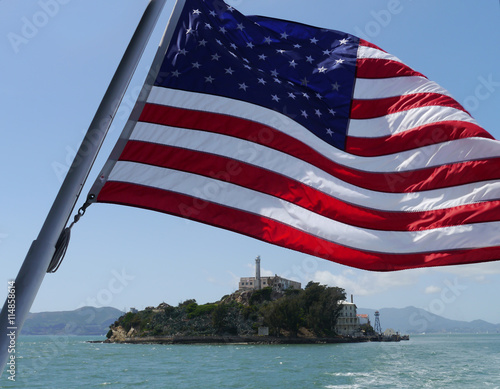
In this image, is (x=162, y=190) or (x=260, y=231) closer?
(x=162, y=190)

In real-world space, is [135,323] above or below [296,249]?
above

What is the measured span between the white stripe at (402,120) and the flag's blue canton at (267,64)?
6.8 inches

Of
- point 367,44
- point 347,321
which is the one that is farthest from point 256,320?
point 367,44

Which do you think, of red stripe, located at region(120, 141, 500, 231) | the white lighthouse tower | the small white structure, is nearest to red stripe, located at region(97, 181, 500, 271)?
red stripe, located at region(120, 141, 500, 231)

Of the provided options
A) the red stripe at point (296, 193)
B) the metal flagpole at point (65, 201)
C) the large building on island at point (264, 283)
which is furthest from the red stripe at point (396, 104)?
the large building on island at point (264, 283)

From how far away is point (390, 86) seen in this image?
5371 mm

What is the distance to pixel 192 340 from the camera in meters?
117

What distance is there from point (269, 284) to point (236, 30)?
142m

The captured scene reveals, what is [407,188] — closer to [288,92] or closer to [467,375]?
[288,92]

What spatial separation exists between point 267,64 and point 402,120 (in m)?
1.53

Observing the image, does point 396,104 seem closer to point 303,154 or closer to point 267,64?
point 303,154

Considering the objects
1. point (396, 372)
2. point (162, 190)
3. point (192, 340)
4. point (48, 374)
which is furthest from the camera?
point (192, 340)

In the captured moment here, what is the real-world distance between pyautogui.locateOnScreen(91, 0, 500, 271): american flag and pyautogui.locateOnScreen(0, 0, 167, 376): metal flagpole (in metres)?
1.10

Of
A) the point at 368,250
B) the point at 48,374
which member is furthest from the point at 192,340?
the point at 368,250
